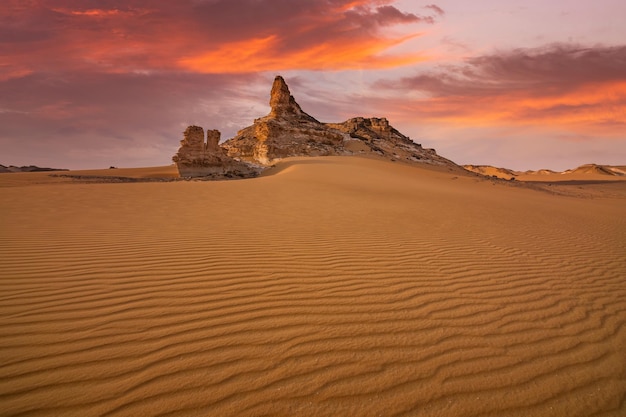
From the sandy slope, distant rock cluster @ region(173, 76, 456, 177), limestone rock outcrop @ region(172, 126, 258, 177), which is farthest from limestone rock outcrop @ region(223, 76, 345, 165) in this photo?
the sandy slope

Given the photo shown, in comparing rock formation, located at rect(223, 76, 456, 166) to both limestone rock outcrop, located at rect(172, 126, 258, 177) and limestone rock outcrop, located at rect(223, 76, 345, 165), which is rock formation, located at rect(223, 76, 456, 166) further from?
limestone rock outcrop, located at rect(172, 126, 258, 177)

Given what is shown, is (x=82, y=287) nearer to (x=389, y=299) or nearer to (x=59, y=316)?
(x=59, y=316)

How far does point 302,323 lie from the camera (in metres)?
3.10

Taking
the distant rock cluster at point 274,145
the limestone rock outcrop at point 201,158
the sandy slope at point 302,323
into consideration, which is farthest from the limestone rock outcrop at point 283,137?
the sandy slope at point 302,323

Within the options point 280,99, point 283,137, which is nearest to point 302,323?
point 283,137

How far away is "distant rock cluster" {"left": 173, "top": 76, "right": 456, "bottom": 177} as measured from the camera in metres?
25.9

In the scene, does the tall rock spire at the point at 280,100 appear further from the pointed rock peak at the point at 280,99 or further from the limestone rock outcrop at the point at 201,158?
the limestone rock outcrop at the point at 201,158

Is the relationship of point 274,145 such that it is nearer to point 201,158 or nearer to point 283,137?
point 283,137

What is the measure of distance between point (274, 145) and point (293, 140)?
111 inches

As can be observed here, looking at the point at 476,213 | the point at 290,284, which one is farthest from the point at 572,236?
the point at 290,284

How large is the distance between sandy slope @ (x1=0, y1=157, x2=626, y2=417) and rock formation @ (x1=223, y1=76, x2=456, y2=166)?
2760 cm

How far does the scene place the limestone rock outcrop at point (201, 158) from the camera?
2547 cm

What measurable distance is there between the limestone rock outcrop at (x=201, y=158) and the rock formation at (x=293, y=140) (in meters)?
4.79

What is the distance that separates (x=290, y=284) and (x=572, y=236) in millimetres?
8228
